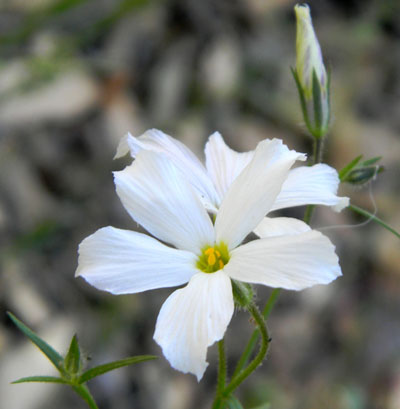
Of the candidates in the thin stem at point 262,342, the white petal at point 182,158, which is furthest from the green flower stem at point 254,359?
the white petal at point 182,158

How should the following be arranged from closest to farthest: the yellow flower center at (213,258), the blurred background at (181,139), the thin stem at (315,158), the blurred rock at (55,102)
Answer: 1. the yellow flower center at (213,258)
2. the thin stem at (315,158)
3. the blurred background at (181,139)
4. the blurred rock at (55,102)

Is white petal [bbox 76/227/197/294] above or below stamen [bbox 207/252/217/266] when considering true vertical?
above

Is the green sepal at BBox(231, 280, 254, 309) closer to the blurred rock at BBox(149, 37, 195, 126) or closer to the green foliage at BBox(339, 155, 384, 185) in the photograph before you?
the green foliage at BBox(339, 155, 384, 185)

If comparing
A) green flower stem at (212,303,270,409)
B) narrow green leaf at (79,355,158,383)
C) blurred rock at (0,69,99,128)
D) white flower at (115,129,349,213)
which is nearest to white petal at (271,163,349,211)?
white flower at (115,129,349,213)

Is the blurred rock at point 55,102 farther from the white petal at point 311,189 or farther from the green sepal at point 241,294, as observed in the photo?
the green sepal at point 241,294

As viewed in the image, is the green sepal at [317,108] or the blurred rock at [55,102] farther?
the blurred rock at [55,102]

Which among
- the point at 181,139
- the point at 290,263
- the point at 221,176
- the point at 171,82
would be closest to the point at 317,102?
the point at 221,176
